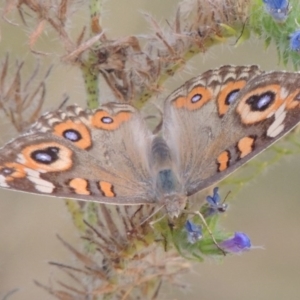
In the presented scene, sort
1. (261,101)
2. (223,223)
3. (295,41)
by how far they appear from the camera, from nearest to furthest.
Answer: (295,41), (261,101), (223,223)

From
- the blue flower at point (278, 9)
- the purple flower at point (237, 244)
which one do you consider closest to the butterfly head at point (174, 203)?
the purple flower at point (237, 244)

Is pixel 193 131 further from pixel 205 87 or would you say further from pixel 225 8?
pixel 225 8

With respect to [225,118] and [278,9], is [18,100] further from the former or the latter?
[278,9]

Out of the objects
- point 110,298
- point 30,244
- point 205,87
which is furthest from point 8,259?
point 205,87

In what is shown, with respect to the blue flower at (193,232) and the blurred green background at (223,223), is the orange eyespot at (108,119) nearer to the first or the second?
the blue flower at (193,232)

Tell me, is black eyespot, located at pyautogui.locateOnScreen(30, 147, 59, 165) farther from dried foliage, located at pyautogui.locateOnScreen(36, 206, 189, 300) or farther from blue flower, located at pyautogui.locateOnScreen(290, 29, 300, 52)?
blue flower, located at pyautogui.locateOnScreen(290, 29, 300, 52)

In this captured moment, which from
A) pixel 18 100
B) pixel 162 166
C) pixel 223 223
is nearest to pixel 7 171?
pixel 18 100
